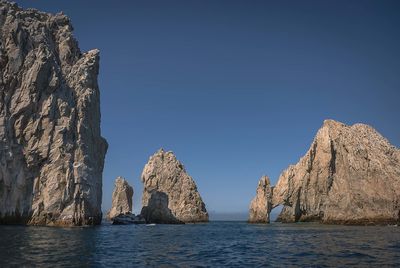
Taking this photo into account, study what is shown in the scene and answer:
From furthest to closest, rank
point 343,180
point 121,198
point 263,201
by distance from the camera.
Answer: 1. point 121,198
2. point 263,201
3. point 343,180

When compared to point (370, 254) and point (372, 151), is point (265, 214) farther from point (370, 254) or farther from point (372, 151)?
point (370, 254)

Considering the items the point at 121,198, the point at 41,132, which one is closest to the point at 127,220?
the point at 121,198

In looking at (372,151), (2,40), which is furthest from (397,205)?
(2,40)

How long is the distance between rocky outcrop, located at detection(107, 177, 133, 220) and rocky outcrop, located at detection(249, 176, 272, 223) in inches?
1804

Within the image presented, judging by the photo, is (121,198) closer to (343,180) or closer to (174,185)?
(174,185)

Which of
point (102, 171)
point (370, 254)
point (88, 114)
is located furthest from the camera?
point (102, 171)

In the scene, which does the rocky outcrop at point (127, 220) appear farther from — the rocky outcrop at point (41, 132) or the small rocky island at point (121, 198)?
the small rocky island at point (121, 198)

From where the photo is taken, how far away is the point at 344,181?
115688mm

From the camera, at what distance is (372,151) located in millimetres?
110125

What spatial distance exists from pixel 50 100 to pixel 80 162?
42.8ft

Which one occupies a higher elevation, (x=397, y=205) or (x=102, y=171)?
(x=102, y=171)

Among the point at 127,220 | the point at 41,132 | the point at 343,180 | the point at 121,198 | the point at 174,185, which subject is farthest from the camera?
the point at 174,185

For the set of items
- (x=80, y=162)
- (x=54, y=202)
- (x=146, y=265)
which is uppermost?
(x=80, y=162)

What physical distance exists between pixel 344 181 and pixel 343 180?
78 centimetres
